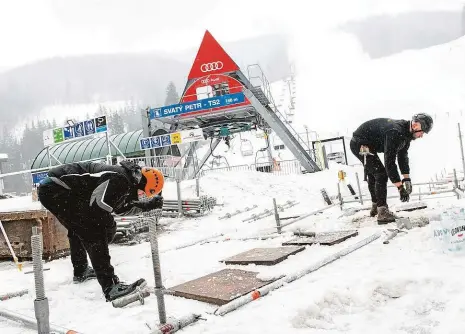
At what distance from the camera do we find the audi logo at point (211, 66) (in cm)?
1988

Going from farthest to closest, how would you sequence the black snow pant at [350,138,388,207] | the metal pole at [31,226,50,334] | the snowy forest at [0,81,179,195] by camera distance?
the snowy forest at [0,81,179,195] → the black snow pant at [350,138,388,207] → the metal pole at [31,226,50,334]

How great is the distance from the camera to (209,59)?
795 inches

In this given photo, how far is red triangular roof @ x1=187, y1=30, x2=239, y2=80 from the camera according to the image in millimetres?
19859

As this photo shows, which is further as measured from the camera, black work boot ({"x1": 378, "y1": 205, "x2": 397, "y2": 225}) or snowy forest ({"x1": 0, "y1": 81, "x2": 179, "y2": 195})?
snowy forest ({"x1": 0, "y1": 81, "x2": 179, "y2": 195})

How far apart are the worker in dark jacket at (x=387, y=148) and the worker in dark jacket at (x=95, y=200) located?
348 centimetres

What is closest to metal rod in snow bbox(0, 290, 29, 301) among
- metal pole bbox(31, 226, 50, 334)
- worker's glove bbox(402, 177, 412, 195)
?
metal pole bbox(31, 226, 50, 334)

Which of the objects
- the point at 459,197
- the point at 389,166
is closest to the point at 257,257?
the point at 389,166

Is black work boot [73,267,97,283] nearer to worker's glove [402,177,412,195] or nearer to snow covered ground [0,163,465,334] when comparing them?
snow covered ground [0,163,465,334]

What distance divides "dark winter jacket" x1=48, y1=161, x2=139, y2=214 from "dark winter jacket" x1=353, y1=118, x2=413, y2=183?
3680 millimetres

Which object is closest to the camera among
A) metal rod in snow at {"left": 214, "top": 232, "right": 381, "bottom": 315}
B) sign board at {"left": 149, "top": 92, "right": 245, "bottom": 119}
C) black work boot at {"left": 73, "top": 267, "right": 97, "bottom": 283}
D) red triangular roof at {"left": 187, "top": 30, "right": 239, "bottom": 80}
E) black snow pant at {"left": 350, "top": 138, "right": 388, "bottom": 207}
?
metal rod in snow at {"left": 214, "top": 232, "right": 381, "bottom": 315}

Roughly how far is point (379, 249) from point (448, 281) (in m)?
1.38

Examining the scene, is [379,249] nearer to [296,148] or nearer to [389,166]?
[389,166]

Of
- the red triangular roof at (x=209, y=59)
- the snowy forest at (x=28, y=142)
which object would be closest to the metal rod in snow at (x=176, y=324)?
the red triangular roof at (x=209, y=59)

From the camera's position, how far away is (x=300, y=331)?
2.64m
